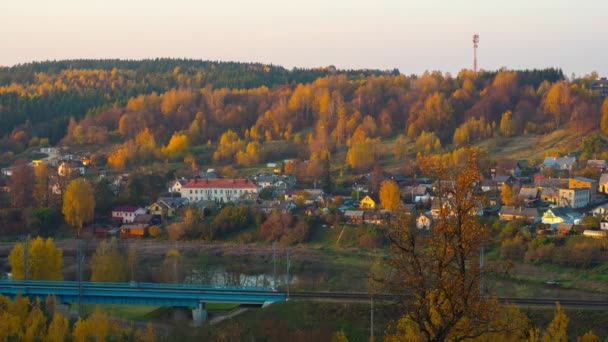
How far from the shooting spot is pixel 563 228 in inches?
874

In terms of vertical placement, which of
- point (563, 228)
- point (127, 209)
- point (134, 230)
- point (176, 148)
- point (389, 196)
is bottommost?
point (134, 230)

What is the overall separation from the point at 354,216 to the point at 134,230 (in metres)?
7.27

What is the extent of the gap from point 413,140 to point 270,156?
23.8ft

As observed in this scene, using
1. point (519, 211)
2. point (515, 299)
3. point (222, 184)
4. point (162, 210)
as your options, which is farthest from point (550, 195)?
point (162, 210)

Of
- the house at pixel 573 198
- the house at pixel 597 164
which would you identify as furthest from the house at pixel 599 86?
the house at pixel 573 198

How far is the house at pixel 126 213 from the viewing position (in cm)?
2777

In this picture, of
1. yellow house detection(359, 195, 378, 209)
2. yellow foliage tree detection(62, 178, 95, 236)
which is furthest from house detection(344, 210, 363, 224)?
yellow foliage tree detection(62, 178, 95, 236)

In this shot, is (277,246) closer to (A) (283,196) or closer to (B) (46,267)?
(A) (283,196)

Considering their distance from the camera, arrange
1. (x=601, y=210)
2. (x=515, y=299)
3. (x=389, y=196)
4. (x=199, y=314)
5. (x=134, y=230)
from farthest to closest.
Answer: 1. (x=134, y=230)
2. (x=389, y=196)
3. (x=601, y=210)
4. (x=199, y=314)
5. (x=515, y=299)

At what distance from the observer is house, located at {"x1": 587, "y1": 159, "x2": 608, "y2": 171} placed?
30.1 meters

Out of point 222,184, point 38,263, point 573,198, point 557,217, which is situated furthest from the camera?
point 222,184

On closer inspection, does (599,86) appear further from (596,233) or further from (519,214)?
(596,233)

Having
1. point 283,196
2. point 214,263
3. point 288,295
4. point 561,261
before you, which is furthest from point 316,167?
point 288,295

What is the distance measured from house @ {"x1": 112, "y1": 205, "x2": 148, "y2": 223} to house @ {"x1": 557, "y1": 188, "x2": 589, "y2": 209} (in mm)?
14019
